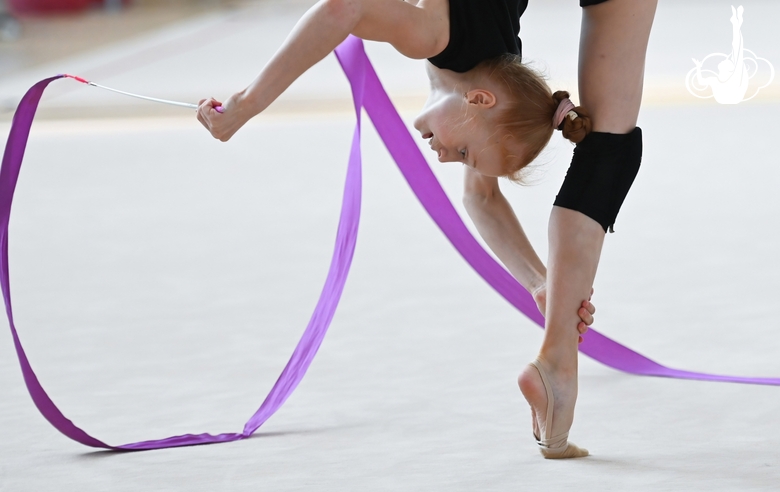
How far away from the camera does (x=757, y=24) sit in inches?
335

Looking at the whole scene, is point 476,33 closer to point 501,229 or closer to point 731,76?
point 501,229

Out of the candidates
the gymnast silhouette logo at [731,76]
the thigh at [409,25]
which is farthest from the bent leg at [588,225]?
the gymnast silhouette logo at [731,76]

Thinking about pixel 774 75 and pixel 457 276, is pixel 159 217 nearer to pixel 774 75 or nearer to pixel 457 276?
pixel 457 276

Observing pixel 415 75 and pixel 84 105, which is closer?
pixel 84 105

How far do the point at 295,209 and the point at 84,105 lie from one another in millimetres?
2952

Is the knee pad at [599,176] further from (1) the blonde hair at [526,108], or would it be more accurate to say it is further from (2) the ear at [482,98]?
(2) the ear at [482,98]

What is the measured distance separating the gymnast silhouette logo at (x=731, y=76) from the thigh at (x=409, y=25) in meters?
4.29

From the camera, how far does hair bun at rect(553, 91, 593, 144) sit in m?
1.50

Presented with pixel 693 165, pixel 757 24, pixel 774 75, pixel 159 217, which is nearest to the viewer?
pixel 159 217

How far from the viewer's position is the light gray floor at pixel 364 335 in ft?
5.01

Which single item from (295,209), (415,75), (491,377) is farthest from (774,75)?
(491,377)

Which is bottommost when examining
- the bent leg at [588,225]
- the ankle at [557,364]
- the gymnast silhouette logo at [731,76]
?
the ankle at [557,364]

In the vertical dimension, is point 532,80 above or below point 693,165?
below

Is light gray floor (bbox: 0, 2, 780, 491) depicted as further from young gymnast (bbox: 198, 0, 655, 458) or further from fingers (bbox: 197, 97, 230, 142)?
fingers (bbox: 197, 97, 230, 142)
